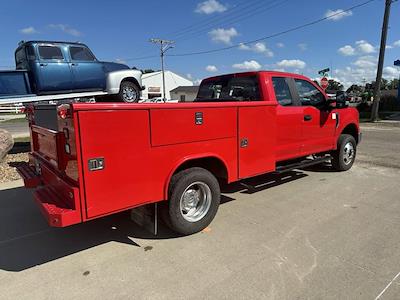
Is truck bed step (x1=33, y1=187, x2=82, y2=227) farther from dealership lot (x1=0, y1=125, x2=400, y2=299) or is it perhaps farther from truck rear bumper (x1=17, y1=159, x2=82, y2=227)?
dealership lot (x1=0, y1=125, x2=400, y2=299)

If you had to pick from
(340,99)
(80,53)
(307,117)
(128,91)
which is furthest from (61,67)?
(340,99)

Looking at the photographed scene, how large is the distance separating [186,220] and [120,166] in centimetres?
119

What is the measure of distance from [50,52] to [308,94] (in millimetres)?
6822

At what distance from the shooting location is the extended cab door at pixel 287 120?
17.2ft

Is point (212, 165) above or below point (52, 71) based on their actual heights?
below

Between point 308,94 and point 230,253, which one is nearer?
point 230,253

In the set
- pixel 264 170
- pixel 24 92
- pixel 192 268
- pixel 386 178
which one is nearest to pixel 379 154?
pixel 386 178

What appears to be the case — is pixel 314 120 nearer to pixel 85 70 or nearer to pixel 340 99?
pixel 340 99

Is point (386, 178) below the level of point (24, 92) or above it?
below

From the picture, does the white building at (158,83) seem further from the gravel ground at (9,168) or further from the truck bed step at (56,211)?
the truck bed step at (56,211)

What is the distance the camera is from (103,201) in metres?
3.26

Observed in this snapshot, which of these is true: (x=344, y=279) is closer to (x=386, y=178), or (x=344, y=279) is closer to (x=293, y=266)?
(x=293, y=266)

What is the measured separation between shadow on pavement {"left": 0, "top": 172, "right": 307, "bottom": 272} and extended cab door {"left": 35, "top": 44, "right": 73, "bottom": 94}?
4.34 meters

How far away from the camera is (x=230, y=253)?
3605 mm
